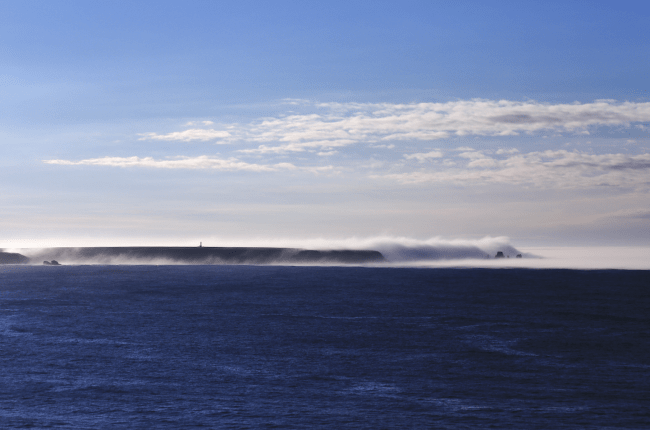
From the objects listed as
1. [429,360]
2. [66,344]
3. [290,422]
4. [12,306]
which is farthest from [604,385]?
[12,306]

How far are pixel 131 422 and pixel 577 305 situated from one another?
405 ft

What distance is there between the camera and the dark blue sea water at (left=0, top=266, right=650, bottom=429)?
49.6m

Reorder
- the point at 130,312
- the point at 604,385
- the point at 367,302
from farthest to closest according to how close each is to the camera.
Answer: the point at 367,302, the point at 130,312, the point at 604,385

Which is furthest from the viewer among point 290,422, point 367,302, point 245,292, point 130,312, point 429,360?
point 245,292

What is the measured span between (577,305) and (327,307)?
5981 cm

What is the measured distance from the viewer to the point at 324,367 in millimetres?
69125

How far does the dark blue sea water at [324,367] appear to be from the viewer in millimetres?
49594

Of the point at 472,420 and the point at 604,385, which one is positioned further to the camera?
the point at 604,385

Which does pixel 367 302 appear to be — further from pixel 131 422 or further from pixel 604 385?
pixel 131 422

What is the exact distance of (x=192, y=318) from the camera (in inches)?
4653

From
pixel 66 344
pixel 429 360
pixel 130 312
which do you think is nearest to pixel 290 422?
pixel 429 360

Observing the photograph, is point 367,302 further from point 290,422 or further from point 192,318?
point 290,422

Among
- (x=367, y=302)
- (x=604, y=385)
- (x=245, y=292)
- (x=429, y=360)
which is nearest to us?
(x=604, y=385)

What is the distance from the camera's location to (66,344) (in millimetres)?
85562
